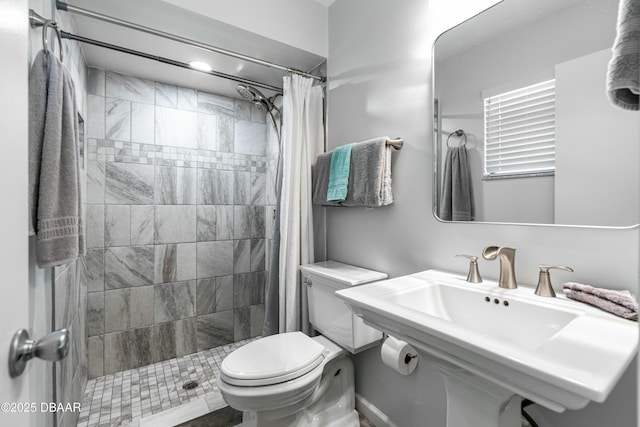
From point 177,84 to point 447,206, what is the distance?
2.22m

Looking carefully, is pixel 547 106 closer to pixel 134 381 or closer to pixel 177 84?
pixel 177 84

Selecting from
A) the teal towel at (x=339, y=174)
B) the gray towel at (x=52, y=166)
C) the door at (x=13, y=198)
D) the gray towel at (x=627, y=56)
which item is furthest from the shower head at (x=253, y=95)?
the gray towel at (x=627, y=56)

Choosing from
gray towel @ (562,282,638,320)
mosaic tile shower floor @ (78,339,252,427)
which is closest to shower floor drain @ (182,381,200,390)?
mosaic tile shower floor @ (78,339,252,427)

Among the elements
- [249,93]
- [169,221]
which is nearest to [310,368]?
[169,221]

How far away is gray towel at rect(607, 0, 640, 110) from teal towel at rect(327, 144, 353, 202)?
1.12 metres

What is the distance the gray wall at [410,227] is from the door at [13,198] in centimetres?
131

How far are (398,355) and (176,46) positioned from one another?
6.94ft

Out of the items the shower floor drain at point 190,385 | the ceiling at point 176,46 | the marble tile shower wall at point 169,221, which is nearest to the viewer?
the ceiling at point 176,46

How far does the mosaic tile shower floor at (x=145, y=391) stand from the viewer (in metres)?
1.68

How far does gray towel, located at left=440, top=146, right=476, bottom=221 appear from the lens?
47.0 inches

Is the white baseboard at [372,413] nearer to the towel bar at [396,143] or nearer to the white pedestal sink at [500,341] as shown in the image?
the white pedestal sink at [500,341]

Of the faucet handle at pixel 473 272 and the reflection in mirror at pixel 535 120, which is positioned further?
Result: the faucet handle at pixel 473 272

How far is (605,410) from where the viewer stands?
83cm

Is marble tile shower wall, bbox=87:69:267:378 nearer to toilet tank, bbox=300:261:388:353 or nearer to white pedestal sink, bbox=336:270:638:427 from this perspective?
toilet tank, bbox=300:261:388:353
